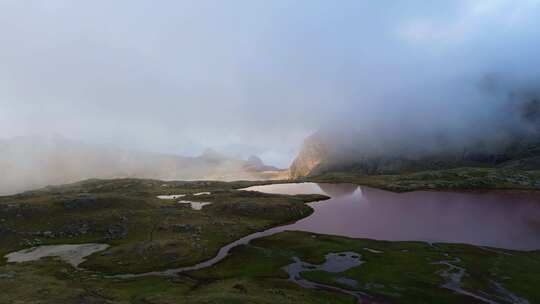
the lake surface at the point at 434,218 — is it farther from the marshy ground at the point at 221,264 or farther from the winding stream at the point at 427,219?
the marshy ground at the point at 221,264

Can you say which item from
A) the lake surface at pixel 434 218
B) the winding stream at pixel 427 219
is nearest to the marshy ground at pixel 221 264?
the winding stream at pixel 427 219

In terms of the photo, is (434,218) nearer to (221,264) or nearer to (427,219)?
(427,219)

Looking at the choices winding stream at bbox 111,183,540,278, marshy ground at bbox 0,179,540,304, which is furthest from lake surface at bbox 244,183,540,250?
marshy ground at bbox 0,179,540,304

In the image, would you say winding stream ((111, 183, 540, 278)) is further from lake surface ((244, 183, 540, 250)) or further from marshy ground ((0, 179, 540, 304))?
marshy ground ((0, 179, 540, 304))

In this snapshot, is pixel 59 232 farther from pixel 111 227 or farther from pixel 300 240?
pixel 300 240

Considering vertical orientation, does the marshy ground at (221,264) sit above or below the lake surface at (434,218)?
below

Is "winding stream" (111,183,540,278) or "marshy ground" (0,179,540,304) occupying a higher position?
"winding stream" (111,183,540,278)

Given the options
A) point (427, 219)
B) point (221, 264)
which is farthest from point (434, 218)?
point (221, 264)

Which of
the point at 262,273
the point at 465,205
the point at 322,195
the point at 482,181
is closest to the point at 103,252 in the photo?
the point at 262,273
